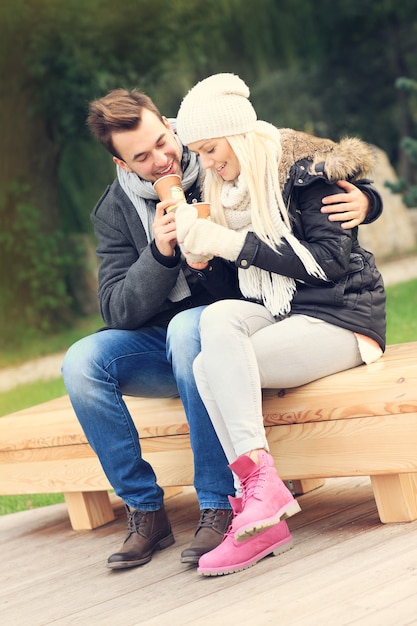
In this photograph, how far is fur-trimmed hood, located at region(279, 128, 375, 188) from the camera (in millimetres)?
2666

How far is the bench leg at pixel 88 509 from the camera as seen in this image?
135 inches

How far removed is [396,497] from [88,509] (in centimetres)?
127

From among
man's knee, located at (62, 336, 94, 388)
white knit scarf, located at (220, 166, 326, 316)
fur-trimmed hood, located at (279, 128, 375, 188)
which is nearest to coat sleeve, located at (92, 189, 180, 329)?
man's knee, located at (62, 336, 94, 388)

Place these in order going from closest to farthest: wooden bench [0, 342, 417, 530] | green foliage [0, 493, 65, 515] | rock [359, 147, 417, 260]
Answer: wooden bench [0, 342, 417, 530], green foliage [0, 493, 65, 515], rock [359, 147, 417, 260]

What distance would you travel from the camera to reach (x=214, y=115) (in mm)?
2686

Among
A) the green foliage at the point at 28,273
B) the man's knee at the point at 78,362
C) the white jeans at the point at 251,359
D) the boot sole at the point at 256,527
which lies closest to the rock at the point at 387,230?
the green foliage at the point at 28,273

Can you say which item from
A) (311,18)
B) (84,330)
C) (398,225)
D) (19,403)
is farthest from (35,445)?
(311,18)

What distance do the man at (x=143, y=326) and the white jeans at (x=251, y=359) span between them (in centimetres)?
14

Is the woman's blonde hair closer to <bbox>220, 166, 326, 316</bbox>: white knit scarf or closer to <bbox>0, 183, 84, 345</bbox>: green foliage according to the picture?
<bbox>220, 166, 326, 316</bbox>: white knit scarf

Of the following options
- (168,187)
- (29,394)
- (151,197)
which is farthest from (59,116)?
(168,187)

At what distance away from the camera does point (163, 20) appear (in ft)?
38.1

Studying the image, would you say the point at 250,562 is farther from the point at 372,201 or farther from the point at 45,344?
the point at 45,344

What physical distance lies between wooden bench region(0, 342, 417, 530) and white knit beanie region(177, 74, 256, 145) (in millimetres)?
753

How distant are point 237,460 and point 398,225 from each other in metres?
9.53
